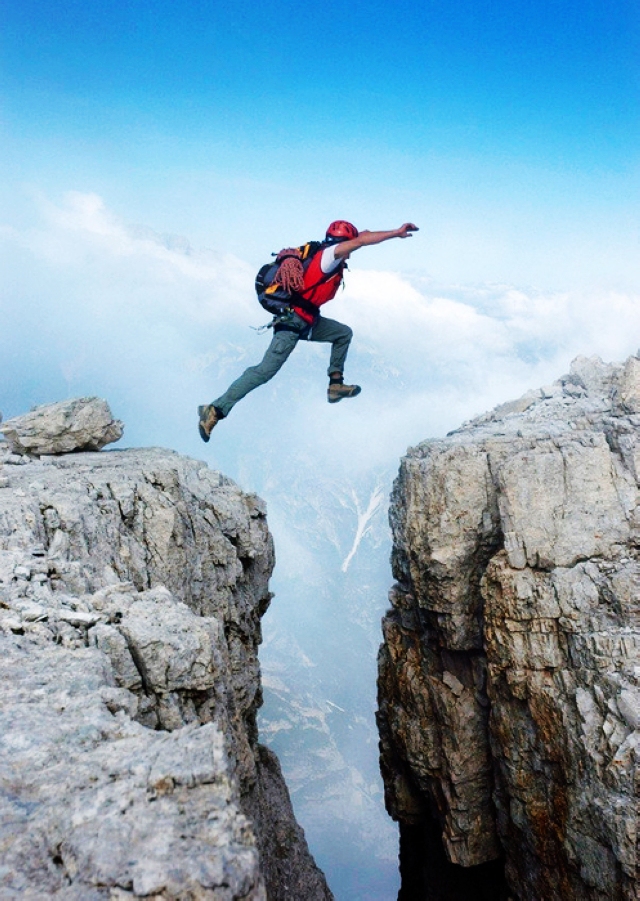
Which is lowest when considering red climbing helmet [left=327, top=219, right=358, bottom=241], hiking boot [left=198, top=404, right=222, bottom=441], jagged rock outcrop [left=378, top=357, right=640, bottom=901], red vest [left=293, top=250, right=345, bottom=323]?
jagged rock outcrop [left=378, top=357, right=640, bottom=901]

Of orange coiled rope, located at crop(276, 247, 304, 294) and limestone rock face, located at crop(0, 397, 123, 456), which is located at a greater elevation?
orange coiled rope, located at crop(276, 247, 304, 294)

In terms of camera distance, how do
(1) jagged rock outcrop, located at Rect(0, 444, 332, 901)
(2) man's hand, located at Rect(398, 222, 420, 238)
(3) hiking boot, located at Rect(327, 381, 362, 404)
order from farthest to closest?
(3) hiking boot, located at Rect(327, 381, 362, 404) < (2) man's hand, located at Rect(398, 222, 420, 238) < (1) jagged rock outcrop, located at Rect(0, 444, 332, 901)

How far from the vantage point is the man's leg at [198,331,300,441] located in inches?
512

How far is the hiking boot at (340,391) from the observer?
1473 cm

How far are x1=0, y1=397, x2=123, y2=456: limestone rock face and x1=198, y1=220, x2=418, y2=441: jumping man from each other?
247cm

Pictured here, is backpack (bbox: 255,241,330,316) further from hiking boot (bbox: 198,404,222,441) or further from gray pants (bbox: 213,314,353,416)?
hiking boot (bbox: 198,404,222,441)

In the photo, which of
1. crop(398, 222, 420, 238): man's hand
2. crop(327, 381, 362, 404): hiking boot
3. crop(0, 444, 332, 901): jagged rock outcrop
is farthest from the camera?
crop(327, 381, 362, 404): hiking boot

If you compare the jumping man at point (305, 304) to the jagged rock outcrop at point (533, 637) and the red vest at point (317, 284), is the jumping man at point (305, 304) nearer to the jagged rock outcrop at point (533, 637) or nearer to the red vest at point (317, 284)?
the red vest at point (317, 284)

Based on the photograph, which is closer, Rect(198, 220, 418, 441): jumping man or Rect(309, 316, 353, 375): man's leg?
Rect(198, 220, 418, 441): jumping man

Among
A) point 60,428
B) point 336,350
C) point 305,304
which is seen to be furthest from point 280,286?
point 60,428

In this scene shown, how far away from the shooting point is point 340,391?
14.8 m

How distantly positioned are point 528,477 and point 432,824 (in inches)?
552

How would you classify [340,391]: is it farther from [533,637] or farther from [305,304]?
[533,637]

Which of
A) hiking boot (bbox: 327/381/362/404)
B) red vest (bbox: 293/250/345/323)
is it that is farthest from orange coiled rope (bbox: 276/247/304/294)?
hiking boot (bbox: 327/381/362/404)
